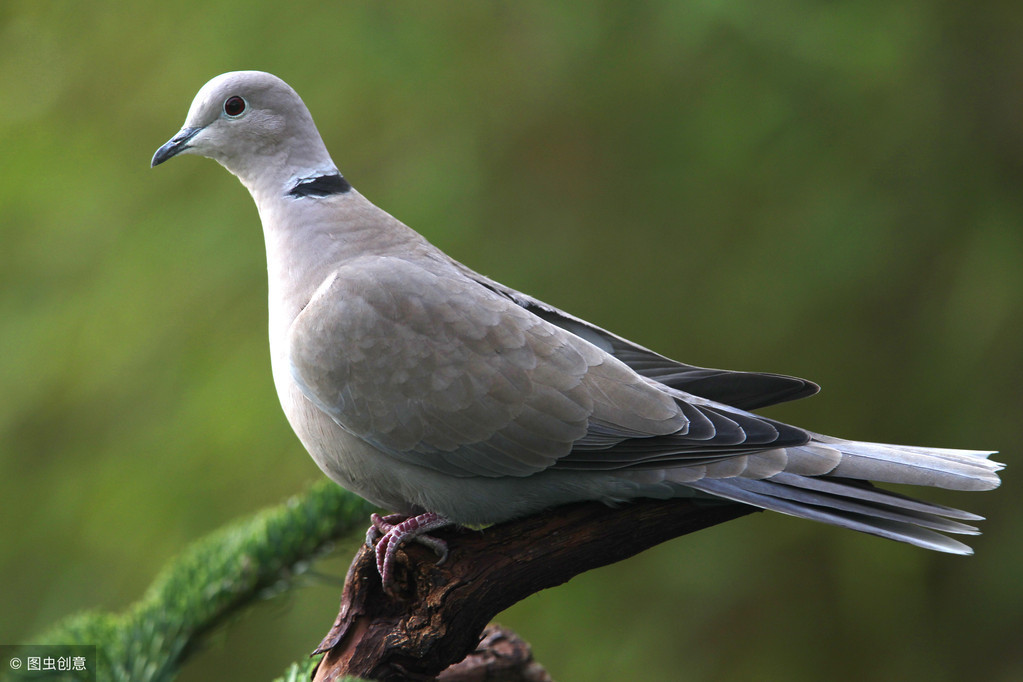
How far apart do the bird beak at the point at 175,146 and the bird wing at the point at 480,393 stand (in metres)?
0.39

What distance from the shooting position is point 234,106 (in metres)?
1.53

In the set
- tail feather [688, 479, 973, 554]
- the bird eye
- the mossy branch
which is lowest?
the mossy branch

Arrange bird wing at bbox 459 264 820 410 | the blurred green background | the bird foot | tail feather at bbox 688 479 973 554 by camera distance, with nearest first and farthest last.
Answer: tail feather at bbox 688 479 973 554 < the bird foot < bird wing at bbox 459 264 820 410 < the blurred green background

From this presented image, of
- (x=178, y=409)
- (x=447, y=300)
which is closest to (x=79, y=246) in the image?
(x=178, y=409)

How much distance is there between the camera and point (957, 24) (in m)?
2.10

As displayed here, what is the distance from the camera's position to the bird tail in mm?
1190

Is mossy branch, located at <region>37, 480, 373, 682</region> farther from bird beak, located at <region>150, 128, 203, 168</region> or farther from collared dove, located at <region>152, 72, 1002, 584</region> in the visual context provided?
bird beak, located at <region>150, 128, 203, 168</region>

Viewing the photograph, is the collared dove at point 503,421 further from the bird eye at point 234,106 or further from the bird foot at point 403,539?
the bird eye at point 234,106

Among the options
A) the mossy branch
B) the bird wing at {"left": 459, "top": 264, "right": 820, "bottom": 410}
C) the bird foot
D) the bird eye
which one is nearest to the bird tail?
the bird wing at {"left": 459, "top": 264, "right": 820, "bottom": 410}

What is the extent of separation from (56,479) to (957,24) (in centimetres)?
259

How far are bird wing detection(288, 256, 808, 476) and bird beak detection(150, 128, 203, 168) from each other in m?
0.39

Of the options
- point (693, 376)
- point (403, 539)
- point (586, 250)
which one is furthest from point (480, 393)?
point (586, 250)

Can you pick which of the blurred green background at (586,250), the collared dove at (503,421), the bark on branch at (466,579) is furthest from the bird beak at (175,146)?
the blurred green background at (586,250)

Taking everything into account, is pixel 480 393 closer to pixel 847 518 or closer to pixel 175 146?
pixel 847 518
